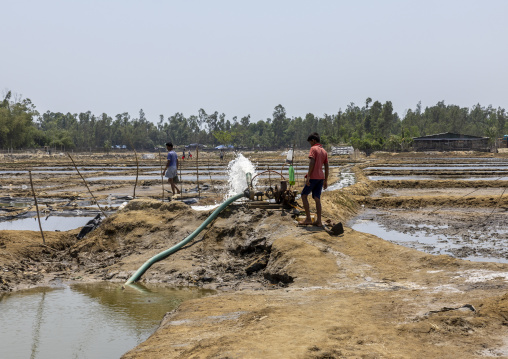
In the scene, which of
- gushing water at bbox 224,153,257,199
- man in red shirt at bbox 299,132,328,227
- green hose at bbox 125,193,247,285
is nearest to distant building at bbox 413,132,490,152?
gushing water at bbox 224,153,257,199

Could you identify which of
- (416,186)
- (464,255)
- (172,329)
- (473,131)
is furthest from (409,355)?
(473,131)

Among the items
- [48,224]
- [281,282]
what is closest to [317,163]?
[281,282]

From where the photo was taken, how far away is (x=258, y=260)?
916cm

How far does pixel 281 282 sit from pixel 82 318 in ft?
9.56

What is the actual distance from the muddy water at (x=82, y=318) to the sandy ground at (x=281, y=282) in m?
0.51

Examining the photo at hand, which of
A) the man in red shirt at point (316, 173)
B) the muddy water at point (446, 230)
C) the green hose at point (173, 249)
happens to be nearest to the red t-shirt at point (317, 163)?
the man in red shirt at point (316, 173)

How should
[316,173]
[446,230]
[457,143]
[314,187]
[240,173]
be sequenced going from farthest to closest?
[457,143], [240,173], [446,230], [314,187], [316,173]

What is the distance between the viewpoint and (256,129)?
541ft

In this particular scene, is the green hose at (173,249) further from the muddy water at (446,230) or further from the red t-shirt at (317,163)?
the muddy water at (446,230)

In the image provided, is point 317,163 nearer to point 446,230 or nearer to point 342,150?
point 446,230

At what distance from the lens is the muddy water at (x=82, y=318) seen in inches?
245

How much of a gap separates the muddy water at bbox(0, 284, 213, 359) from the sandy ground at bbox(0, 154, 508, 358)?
0.51m

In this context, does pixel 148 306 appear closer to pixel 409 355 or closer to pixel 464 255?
pixel 409 355

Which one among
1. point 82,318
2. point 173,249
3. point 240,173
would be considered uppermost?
point 240,173
